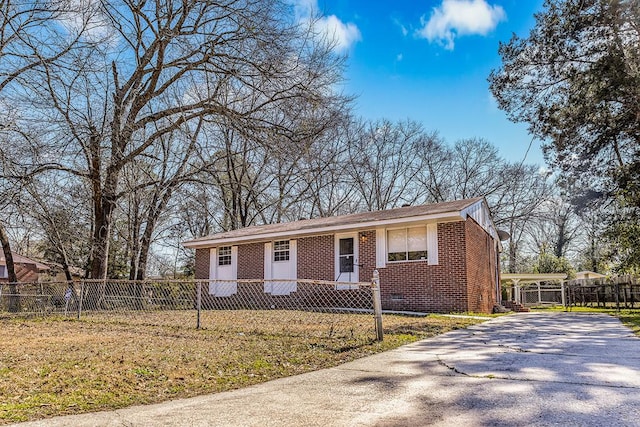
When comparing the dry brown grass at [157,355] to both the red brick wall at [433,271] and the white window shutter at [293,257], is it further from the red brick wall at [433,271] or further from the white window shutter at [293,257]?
the white window shutter at [293,257]

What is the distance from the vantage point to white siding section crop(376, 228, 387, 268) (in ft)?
44.5

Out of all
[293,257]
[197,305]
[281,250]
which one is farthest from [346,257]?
[197,305]

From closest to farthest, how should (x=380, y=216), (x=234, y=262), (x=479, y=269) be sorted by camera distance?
(x=380, y=216), (x=479, y=269), (x=234, y=262)

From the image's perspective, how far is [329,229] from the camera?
1426cm

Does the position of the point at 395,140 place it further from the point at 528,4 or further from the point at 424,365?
the point at 424,365

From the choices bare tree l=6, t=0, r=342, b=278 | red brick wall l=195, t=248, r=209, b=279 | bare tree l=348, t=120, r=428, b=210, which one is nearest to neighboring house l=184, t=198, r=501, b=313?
red brick wall l=195, t=248, r=209, b=279

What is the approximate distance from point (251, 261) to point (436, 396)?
43.9ft

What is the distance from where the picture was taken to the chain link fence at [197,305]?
853 centimetres

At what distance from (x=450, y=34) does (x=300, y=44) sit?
20.5 ft

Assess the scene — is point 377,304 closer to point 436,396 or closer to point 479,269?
point 436,396

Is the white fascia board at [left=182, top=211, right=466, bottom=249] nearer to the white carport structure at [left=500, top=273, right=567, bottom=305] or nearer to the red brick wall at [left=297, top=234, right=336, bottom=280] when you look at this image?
the red brick wall at [left=297, top=234, right=336, bottom=280]

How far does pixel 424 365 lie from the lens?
502cm

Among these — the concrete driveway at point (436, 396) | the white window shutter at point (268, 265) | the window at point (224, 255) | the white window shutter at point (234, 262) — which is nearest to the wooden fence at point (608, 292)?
the white window shutter at point (268, 265)

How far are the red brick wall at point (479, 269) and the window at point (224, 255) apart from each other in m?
8.95
